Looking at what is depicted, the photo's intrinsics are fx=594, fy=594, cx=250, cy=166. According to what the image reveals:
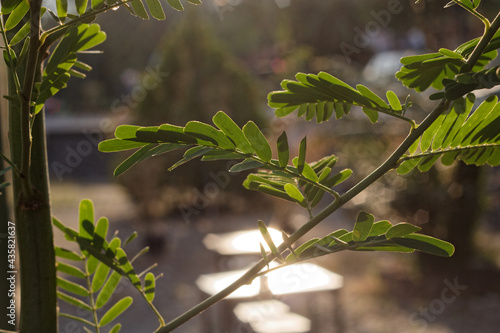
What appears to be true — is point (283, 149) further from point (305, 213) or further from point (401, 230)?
point (305, 213)

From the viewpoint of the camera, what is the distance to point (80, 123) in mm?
13430

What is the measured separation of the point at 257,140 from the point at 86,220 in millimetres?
186

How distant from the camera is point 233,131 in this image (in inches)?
16.1

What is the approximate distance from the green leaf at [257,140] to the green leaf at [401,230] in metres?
0.10

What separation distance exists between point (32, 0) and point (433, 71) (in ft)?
0.90

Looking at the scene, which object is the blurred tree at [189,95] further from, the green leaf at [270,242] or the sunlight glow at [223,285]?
the green leaf at [270,242]

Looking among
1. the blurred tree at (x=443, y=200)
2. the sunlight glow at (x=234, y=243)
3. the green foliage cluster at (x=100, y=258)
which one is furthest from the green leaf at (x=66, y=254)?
the blurred tree at (x=443, y=200)

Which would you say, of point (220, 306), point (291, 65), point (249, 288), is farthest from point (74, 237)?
point (291, 65)

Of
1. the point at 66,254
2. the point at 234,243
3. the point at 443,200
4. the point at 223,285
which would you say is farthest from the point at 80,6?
the point at 443,200

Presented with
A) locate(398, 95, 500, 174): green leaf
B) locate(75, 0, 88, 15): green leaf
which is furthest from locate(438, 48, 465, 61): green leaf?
locate(75, 0, 88, 15): green leaf

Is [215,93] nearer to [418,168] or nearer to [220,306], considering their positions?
[220,306]

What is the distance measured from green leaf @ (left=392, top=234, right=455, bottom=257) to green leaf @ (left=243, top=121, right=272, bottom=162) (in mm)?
105

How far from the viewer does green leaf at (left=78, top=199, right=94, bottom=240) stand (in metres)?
0.51

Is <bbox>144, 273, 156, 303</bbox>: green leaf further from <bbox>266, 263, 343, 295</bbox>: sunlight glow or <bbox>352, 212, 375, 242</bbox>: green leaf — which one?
<bbox>266, 263, 343, 295</bbox>: sunlight glow
